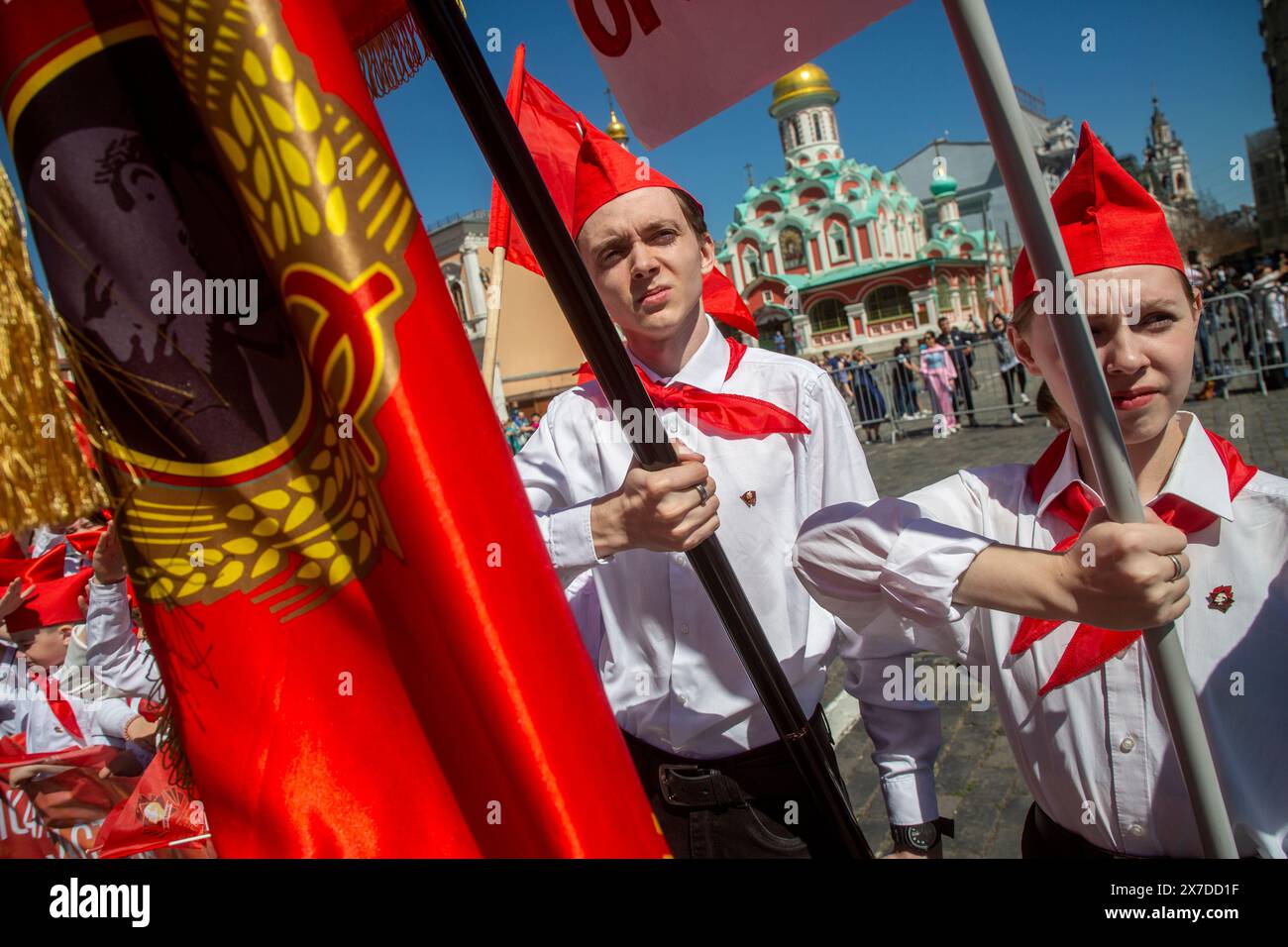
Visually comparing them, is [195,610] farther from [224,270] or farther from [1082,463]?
[1082,463]

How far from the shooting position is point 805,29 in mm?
1058

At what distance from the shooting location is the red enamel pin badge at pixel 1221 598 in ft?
4.34

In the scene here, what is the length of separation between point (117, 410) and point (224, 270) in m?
0.21

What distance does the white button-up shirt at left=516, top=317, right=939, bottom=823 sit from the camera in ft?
5.92

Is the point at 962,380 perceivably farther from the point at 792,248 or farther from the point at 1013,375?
the point at 792,248

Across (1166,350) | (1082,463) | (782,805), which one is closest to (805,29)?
(1166,350)

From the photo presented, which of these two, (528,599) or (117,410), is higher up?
(117,410)

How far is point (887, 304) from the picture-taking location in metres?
42.6

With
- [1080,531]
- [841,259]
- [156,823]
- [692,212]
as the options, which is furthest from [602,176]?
[841,259]

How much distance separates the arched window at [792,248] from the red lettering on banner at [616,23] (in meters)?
45.4

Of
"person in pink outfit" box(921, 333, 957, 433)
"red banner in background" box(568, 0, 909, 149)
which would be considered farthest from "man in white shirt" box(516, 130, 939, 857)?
"person in pink outfit" box(921, 333, 957, 433)

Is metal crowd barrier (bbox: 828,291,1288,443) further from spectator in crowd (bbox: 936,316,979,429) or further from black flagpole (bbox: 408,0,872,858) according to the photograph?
black flagpole (bbox: 408,0,872,858)

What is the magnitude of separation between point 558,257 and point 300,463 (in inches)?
15.9
